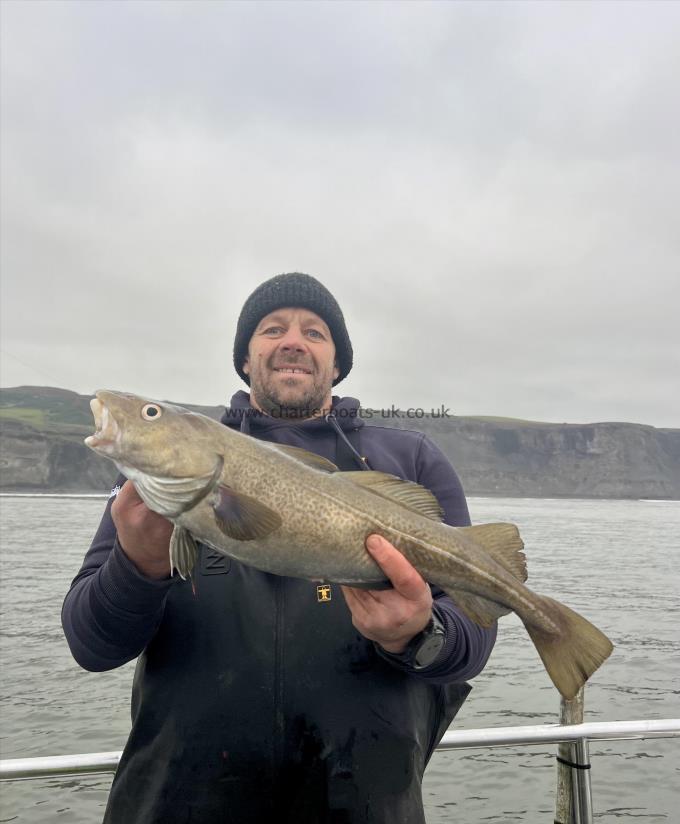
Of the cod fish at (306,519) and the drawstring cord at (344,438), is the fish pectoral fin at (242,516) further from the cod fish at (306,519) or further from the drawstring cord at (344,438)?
the drawstring cord at (344,438)

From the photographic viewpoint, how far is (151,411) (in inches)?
125

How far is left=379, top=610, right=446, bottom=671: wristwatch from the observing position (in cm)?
300

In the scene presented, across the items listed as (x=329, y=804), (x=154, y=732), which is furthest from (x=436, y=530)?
(x=154, y=732)

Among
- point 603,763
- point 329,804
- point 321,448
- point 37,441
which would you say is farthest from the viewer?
point 37,441

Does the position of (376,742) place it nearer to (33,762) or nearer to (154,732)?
(154,732)

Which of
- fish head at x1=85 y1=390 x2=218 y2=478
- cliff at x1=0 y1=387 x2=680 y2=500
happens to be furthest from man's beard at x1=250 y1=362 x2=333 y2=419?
cliff at x1=0 y1=387 x2=680 y2=500

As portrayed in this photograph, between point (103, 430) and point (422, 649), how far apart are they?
1.81 meters

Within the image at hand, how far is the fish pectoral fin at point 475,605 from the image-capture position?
328cm

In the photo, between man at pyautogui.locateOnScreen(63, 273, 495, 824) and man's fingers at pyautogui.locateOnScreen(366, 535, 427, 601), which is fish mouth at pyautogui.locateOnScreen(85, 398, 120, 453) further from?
man's fingers at pyautogui.locateOnScreen(366, 535, 427, 601)

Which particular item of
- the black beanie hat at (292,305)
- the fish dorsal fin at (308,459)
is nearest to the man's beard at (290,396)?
the black beanie hat at (292,305)

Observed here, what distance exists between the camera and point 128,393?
10.7 ft

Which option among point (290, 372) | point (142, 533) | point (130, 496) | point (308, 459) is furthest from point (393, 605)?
point (290, 372)

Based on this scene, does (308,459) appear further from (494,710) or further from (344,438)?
(494,710)

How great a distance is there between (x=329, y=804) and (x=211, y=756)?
0.61 metres
